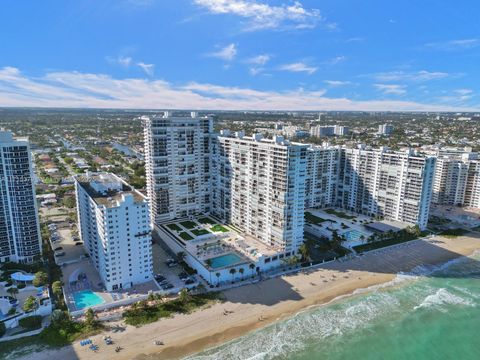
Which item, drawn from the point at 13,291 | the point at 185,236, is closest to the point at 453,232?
the point at 185,236

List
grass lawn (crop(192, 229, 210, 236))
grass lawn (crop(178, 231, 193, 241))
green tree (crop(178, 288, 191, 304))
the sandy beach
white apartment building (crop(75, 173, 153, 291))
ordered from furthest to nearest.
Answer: grass lawn (crop(192, 229, 210, 236))
grass lawn (crop(178, 231, 193, 241))
white apartment building (crop(75, 173, 153, 291))
green tree (crop(178, 288, 191, 304))
the sandy beach

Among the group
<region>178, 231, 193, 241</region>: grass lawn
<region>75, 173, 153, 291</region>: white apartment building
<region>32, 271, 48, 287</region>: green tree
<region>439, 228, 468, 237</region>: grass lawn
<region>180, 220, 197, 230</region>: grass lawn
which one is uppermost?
<region>75, 173, 153, 291</region>: white apartment building

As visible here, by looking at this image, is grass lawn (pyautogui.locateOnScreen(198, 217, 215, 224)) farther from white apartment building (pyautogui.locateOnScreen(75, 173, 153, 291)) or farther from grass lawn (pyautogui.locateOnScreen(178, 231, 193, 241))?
white apartment building (pyautogui.locateOnScreen(75, 173, 153, 291))

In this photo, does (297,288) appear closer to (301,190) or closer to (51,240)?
(301,190)

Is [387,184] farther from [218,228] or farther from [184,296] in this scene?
[184,296]

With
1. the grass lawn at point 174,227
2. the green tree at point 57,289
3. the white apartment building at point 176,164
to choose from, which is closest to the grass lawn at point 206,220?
the white apartment building at point 176,164

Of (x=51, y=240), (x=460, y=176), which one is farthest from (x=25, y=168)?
(x=460, y=176)

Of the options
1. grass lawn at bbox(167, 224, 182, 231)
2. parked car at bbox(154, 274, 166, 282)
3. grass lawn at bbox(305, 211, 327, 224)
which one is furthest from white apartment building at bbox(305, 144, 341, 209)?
parked car at bbox(154, 274, 166, 282)
